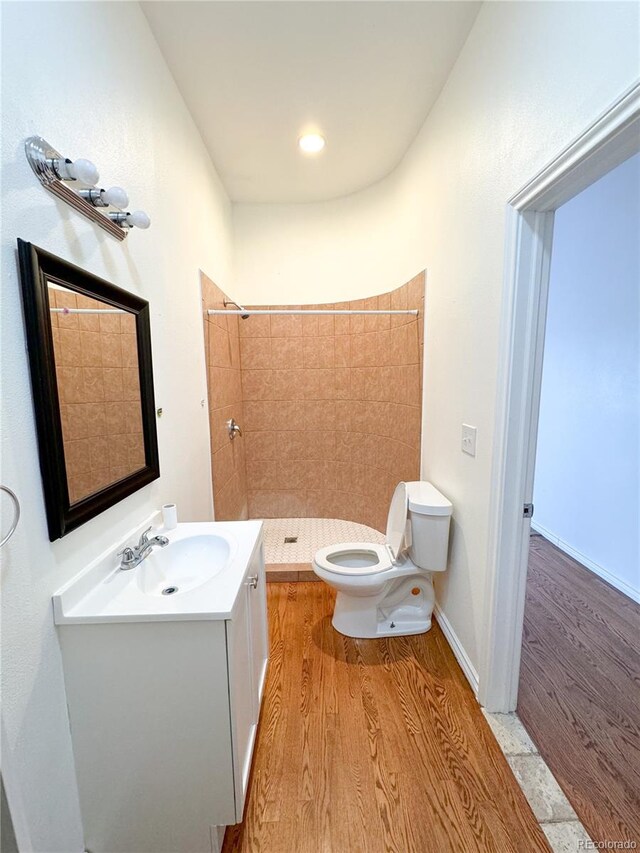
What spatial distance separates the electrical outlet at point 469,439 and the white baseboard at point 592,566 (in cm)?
164

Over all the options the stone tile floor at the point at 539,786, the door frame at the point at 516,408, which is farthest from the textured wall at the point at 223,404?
the stone tile floor at the point at 539,786

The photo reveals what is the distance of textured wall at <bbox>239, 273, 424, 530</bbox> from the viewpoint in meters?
2.86

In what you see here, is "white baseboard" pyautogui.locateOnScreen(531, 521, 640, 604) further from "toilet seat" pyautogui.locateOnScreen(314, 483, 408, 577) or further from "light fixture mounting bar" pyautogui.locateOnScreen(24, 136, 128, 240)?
"light fixture mounting bar" pyautogui.locateOnScreen(24, 136, 128, 240)

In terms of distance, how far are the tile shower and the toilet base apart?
2.51ft

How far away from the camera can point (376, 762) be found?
4.36 feet

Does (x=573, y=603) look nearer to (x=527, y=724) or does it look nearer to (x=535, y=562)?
(x=535, y=562)

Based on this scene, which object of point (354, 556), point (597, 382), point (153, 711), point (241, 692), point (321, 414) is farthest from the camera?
point (321, 414)

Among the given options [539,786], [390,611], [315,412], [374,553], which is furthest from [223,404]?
[539,786]

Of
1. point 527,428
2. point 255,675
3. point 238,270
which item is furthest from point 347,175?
point 255,675

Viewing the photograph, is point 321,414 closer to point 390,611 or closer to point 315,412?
point 315,412

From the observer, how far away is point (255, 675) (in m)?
1.41

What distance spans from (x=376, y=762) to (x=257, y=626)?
0.65 meters

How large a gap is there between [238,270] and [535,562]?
10.8 ft

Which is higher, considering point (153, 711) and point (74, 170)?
point (74, 170)
